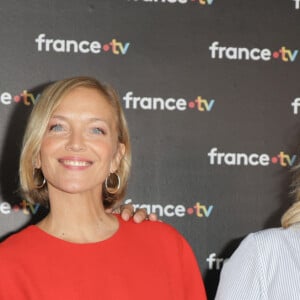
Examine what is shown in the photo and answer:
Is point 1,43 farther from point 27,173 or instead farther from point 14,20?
point 27,173

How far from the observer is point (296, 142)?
2.96 metres

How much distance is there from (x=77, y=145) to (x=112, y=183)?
30 cm

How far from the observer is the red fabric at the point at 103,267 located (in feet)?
5.87

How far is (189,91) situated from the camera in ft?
9.52

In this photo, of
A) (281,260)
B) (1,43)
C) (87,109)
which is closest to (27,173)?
(87,109)

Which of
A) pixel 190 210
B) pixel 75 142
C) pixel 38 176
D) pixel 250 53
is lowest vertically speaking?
pixel 190 210

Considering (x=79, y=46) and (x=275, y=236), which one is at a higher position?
(x=79, y=46)

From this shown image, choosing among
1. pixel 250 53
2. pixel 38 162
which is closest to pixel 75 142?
pixel 38 162

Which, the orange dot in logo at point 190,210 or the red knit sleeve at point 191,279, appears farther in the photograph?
the orange dot in logo at point 190,210

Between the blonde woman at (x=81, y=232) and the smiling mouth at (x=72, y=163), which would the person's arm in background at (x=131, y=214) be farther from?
the smiling mouth at (x=72, y=163)

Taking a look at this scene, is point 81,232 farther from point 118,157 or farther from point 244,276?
point 244,276

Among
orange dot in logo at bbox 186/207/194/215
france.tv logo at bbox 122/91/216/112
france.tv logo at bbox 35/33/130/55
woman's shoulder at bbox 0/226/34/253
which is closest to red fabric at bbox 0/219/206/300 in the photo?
woman's shoulder at bbox 0/226/34/253

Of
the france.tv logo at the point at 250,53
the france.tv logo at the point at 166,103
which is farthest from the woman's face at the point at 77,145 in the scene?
the france.tv logo at the point at 250,53

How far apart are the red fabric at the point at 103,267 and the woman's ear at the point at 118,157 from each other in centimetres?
19
